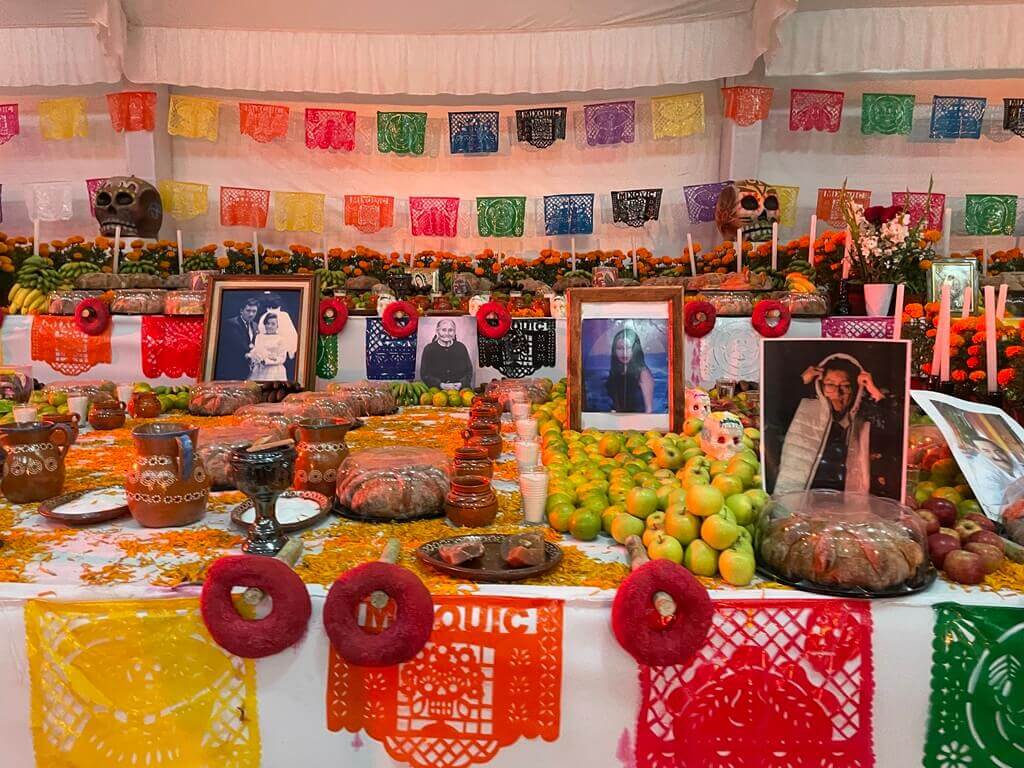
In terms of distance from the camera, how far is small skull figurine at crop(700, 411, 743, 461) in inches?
56.7

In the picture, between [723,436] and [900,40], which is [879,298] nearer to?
[723,436]

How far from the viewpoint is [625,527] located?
1.11 m

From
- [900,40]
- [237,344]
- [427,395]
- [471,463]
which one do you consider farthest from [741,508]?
[900,40]

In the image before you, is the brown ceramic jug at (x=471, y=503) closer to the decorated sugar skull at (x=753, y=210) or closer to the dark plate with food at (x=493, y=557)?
the dark plate with food at (x=493, y=557)

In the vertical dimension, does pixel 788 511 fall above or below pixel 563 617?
above

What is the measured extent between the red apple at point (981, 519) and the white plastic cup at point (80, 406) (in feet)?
7.95

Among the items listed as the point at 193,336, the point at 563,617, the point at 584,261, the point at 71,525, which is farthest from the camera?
the point at 584,261

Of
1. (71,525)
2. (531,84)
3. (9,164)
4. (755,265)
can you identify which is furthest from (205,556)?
(9,164)

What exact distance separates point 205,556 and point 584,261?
460cm

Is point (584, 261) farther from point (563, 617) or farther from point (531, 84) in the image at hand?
point (563, 617)

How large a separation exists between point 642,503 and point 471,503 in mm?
309

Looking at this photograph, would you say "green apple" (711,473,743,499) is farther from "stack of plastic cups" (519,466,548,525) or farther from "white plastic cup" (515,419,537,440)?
"white plastic cup" (515,419,537,440)

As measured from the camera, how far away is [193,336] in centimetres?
294

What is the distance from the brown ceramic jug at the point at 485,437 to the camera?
69.1 inches
